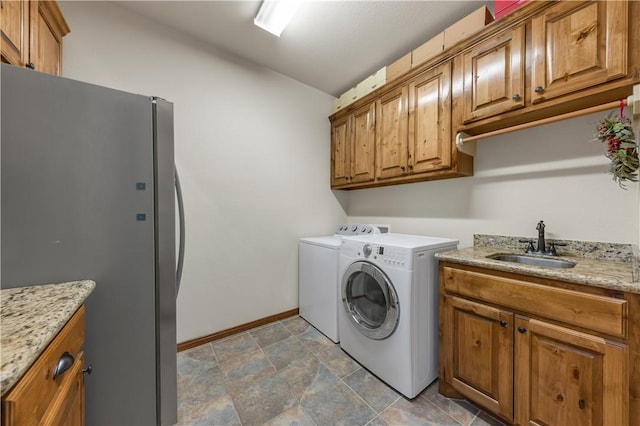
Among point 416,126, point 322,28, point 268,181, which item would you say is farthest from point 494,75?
point 268,181

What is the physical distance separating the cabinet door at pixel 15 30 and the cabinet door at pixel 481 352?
8.28ft

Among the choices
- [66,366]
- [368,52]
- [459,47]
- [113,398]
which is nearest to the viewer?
[66,366]

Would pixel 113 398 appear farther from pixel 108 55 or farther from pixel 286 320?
pixel 108 55

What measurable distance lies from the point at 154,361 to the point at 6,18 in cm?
161

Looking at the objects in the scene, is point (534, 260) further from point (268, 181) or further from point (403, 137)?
point (268, 181)

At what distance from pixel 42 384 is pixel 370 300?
1.66 metres

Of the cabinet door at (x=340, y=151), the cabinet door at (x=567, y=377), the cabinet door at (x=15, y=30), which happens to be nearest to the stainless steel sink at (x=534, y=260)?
the cabinet door at (x=567, y=377)

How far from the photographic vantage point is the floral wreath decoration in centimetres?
115

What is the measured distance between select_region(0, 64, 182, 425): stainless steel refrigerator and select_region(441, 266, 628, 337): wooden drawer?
5.18ft

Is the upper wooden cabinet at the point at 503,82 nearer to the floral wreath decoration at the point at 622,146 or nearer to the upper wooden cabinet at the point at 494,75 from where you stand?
the upper wooden cabinet at the point at 494,75

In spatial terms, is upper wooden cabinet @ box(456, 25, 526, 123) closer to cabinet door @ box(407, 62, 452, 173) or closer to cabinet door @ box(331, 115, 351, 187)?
cabinet door @ box(407, 62, 452, 173)

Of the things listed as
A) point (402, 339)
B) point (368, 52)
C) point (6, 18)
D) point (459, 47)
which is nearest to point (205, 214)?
point (6, 18)

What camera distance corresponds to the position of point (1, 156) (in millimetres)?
792

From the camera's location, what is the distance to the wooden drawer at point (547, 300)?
941mm
